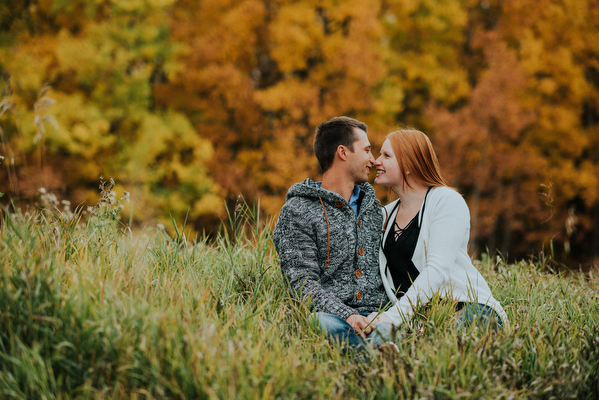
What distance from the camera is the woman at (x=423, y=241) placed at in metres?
2.71

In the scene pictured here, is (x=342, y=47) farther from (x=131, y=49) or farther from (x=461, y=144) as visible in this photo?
(x=131, y=49)

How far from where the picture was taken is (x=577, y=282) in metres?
4.06

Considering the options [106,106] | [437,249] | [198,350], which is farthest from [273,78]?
[198,350]

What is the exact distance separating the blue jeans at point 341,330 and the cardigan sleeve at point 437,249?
0.53 ft

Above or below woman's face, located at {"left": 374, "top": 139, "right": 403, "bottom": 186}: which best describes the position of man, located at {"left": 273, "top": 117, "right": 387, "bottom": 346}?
below

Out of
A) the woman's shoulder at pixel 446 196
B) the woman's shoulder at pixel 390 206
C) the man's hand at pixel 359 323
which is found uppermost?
the woman's shoulder at pixel 446 196

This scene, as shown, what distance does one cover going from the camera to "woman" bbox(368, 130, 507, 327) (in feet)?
8.89

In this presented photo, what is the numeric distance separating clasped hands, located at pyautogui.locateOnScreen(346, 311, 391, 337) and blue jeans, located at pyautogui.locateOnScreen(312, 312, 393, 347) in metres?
0.02

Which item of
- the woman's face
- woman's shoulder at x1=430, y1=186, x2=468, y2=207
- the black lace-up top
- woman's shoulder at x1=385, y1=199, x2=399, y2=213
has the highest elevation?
the woman's face

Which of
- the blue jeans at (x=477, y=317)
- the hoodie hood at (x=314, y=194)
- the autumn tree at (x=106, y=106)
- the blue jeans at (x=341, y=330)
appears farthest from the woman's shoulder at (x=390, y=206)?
the autumn tree at (x=106, y=106)

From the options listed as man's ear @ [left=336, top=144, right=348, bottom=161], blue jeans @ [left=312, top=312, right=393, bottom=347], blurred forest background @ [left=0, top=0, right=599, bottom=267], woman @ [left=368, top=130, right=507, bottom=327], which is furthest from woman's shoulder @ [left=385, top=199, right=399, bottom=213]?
blurred forest background @ [left=0, top=0, right=599, bottom=267]

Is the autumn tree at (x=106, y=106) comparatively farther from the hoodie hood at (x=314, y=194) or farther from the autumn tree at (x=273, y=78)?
the hoodie hood at (x=314, y=194)

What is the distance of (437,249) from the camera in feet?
9.17

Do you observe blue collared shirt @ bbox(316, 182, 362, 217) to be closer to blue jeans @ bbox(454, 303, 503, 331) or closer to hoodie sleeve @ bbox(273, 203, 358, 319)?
hoodie sleeve @ bbox(273, 203, 358, 319)
